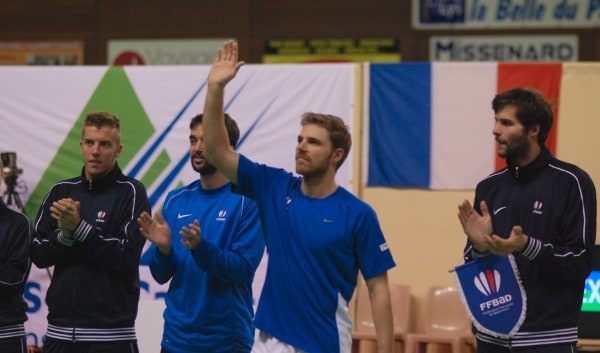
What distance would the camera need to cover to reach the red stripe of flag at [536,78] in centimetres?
903

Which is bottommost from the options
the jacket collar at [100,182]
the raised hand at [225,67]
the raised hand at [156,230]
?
the raised hand at [156,230]

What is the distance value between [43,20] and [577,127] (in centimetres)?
748

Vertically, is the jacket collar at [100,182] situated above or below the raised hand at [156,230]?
above

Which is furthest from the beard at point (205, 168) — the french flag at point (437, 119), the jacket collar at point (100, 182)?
the french flag at point (437, 119)

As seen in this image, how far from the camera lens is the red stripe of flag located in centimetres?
903

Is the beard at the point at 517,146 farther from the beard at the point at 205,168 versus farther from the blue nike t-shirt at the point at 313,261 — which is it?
the beard at the point at 205,168

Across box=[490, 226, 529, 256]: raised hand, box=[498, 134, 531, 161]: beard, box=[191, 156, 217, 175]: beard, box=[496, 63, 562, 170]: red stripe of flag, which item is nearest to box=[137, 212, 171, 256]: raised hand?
box=[191, 156, 217, 175]: beard

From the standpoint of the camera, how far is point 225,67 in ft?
15.6

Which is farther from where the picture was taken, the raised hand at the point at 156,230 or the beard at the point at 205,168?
the beard at the point at 205,168

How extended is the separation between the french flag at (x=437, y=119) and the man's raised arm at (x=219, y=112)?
14.6ft

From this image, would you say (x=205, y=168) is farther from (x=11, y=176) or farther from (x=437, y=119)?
(x=11, y=176)

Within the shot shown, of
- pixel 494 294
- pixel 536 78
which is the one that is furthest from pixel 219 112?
pixel 536 78

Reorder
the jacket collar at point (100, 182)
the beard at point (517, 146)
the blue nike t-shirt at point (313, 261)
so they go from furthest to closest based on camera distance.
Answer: the jacket collar at point (100, 182) → the beard at point (517, 146) → the blue nike t-shirt at point (313, 261)

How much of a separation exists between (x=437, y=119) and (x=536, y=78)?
3.03 feet
